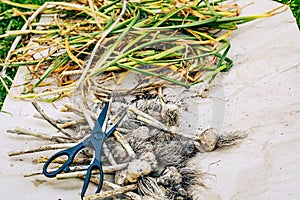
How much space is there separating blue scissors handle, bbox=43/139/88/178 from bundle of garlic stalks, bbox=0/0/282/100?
0.80 feet

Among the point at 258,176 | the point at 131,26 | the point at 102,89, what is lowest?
the point at 258,176

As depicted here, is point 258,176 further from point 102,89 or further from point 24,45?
point 24,45

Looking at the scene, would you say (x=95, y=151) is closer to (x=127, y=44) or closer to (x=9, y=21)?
(x=127, y=44)

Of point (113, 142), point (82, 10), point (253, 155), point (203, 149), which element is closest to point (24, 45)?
point (82, 10)

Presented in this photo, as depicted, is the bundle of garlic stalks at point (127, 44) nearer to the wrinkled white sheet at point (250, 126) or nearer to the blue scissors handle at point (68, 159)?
the wrinkled white sheet at point (250, 126)

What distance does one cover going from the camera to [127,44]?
5.49ft

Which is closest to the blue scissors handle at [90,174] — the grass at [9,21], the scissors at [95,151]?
the scissors at [95,151]

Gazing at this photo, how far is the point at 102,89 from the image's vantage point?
1566 mm

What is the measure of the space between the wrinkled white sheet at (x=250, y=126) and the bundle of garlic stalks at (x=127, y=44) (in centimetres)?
6

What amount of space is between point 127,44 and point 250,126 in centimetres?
47

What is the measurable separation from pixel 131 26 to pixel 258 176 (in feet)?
2.06

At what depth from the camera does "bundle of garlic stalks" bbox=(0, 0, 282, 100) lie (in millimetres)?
1607

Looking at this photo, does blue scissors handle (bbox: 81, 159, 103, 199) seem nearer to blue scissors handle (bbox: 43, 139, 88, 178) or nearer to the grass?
blue scissors handle (bbox: 43, 139, 88, 178)

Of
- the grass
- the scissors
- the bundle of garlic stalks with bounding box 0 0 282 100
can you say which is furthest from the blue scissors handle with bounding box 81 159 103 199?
the grass
